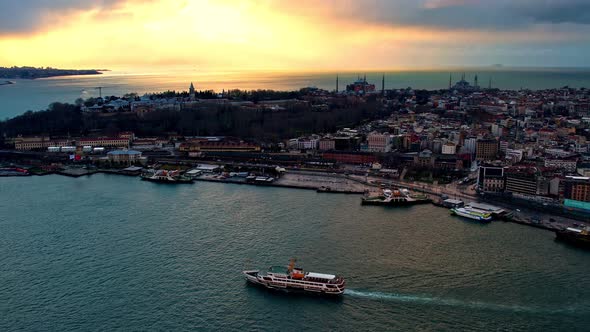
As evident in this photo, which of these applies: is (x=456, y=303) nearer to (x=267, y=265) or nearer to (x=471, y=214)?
(x=267, y=265)

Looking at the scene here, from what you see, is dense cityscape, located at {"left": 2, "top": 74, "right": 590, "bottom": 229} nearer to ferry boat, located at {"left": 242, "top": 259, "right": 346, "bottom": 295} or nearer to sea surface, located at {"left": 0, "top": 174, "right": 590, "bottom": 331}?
sea surface, located at {"left": 0, "top": 174, "right": 590, "bottom": 331}

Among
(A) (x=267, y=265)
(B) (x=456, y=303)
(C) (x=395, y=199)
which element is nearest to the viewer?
(B) (x=456, y=303)

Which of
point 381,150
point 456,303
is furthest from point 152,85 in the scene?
point 456,303

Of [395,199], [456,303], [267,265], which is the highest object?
[395,199]

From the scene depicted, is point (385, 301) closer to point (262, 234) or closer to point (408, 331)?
point (408, 331)

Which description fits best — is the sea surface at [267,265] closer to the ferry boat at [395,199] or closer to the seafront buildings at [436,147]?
the ferry boat at [395,199]

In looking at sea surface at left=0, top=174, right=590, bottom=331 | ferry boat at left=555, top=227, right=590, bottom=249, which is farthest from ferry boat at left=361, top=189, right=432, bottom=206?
ferry boat at left=555, top=227, right=590, bottom=249

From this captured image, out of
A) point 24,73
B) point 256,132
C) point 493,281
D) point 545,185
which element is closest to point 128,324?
point 493,281
